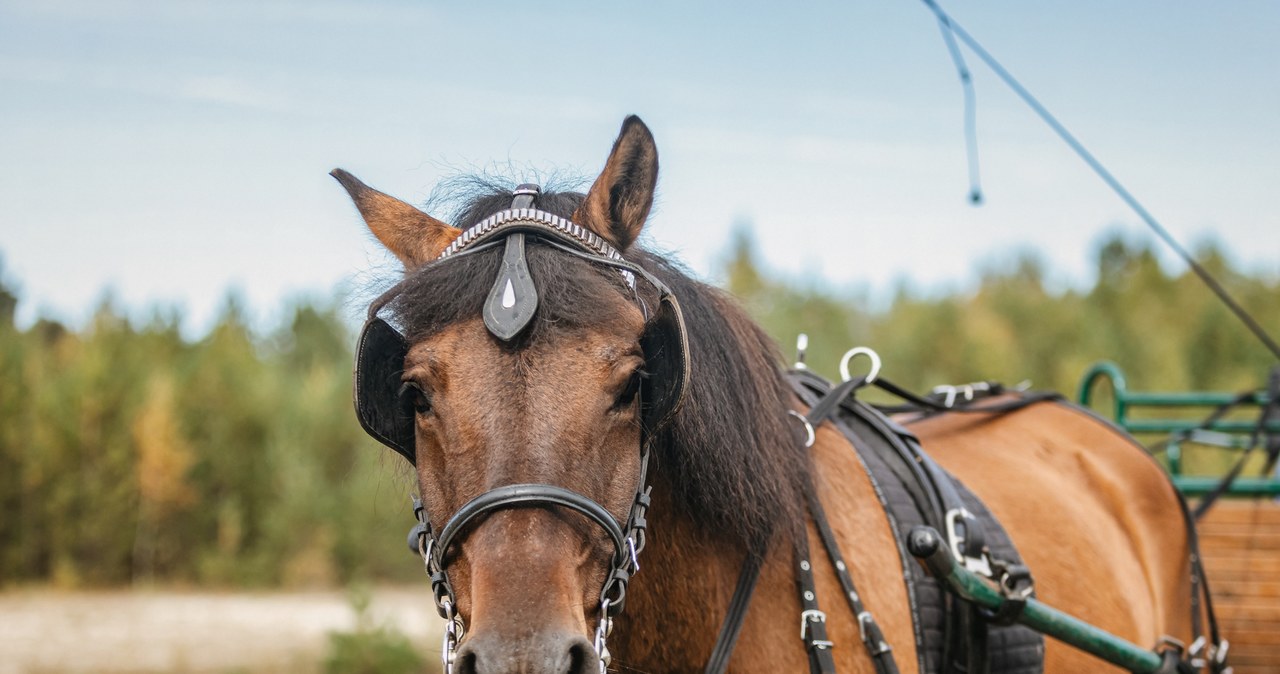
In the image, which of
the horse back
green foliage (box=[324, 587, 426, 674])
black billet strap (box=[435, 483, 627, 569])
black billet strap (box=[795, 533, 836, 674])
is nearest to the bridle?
black billet strap (box=[435, 483, 627, 569])

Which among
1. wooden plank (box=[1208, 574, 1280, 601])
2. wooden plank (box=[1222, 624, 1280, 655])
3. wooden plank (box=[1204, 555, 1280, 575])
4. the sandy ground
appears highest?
wooden plank (box=[1204, 555, 1280, 575])

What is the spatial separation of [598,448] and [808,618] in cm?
78

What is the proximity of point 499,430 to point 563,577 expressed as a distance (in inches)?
11.9

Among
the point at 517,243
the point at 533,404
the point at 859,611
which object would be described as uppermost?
the point at 517,243

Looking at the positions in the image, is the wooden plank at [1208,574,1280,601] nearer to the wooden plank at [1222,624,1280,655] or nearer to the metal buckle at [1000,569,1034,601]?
the wooden plank at [1222,624,1280,655]

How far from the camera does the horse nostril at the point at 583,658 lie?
184 cm

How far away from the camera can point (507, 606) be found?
184cm

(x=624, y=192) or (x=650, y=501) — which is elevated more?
(x=624, y=192)

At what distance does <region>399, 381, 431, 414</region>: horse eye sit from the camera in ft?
7.11

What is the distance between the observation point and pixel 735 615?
7.98 ft

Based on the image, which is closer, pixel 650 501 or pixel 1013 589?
pixel 650 501

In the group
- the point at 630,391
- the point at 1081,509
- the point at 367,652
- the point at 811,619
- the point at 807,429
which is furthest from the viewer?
the point at 367,652

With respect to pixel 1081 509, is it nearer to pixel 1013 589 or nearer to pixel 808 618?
pixel 1013 589

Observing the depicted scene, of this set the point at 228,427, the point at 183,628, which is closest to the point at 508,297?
the point at 183,628
